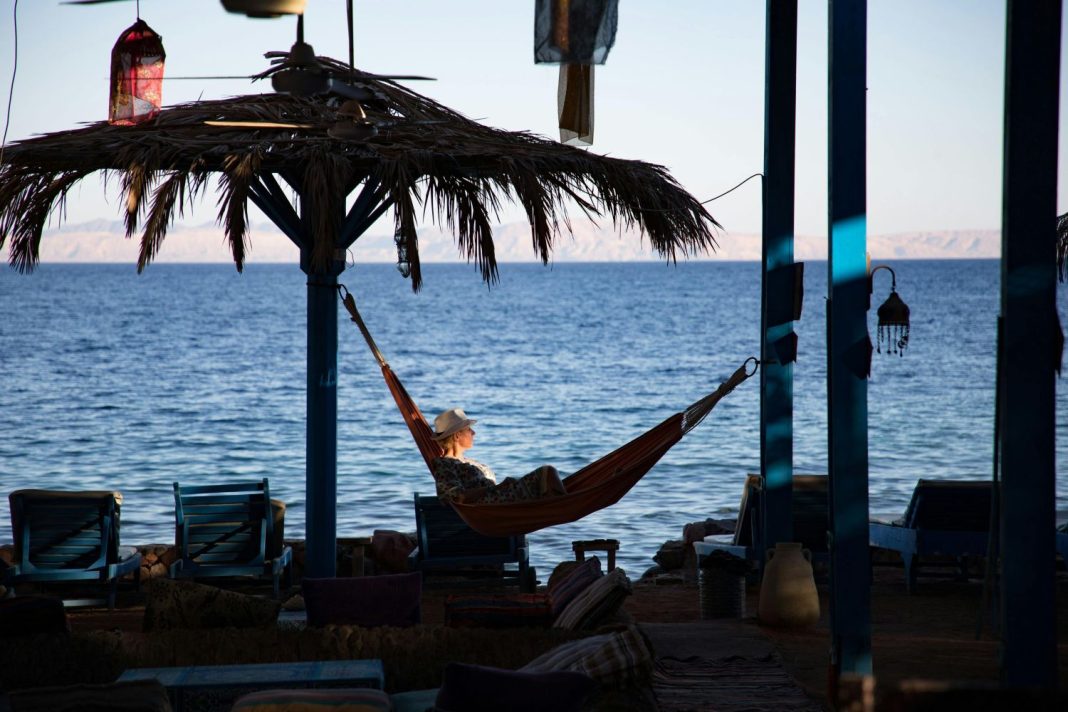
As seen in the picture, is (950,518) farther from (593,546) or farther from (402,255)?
(402,255)

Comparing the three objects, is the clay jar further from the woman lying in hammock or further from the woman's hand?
the woman's hand

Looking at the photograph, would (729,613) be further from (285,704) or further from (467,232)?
(285,704)

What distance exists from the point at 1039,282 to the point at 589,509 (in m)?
2.43

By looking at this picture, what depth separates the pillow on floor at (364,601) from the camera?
416cm

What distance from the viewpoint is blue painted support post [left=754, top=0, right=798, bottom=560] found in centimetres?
514

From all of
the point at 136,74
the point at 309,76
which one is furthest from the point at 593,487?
the point at 136,74

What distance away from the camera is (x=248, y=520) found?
590cm

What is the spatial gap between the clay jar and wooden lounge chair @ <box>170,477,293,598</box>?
7.50 ft

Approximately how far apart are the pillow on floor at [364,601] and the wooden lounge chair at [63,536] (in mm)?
1865

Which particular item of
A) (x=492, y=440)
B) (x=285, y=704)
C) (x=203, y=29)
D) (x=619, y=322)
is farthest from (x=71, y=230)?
(x=285, y=704)

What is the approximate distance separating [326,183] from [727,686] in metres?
2.28

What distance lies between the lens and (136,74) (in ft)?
14.9

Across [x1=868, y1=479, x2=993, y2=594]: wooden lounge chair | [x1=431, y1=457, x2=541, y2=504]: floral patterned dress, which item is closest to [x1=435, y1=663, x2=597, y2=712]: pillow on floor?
[x1=431, y1=457, x2=541, y2=504]: floral patterned dress

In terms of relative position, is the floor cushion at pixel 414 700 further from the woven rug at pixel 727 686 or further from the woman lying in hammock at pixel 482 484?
the woman lying in hammock at pixel 482 484
